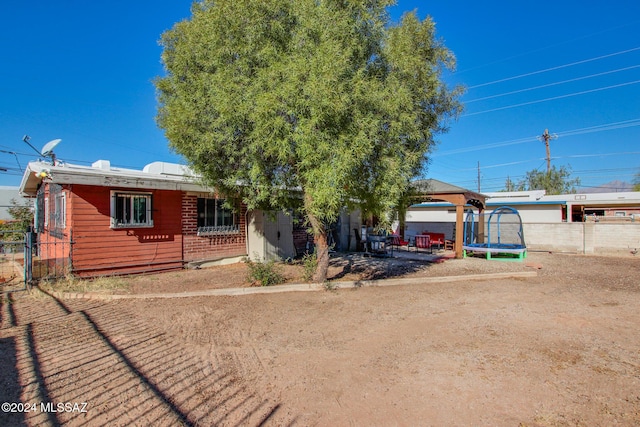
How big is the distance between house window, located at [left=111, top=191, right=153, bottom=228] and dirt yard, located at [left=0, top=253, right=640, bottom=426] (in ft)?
8.57

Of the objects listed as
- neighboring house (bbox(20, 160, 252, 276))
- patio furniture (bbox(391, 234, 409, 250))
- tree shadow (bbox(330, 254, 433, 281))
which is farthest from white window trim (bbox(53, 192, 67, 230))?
patio furniture (bbox(391, 234, 409, 250))

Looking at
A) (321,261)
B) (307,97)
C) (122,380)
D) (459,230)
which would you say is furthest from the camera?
Answer: (459,230)

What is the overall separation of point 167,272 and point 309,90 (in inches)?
274

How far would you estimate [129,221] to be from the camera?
9.02m

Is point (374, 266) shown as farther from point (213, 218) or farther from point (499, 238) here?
point (499, 238)

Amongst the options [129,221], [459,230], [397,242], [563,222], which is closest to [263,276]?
[129,221]

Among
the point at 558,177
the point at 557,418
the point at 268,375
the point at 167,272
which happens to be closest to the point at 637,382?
the point at 557,418

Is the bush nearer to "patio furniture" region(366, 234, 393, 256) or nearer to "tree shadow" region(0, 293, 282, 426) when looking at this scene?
"tree shadow" region(0, 293, 282, 426)

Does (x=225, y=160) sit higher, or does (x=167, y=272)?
(x=225, y=160)

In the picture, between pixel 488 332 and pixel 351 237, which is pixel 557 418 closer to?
pixel 488 332

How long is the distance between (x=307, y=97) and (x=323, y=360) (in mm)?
4169

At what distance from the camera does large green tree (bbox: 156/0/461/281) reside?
575 centimetres

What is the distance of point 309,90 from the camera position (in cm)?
554

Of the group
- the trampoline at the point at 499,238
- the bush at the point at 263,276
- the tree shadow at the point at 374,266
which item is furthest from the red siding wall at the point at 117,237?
the trampoline at the point at 499,238
